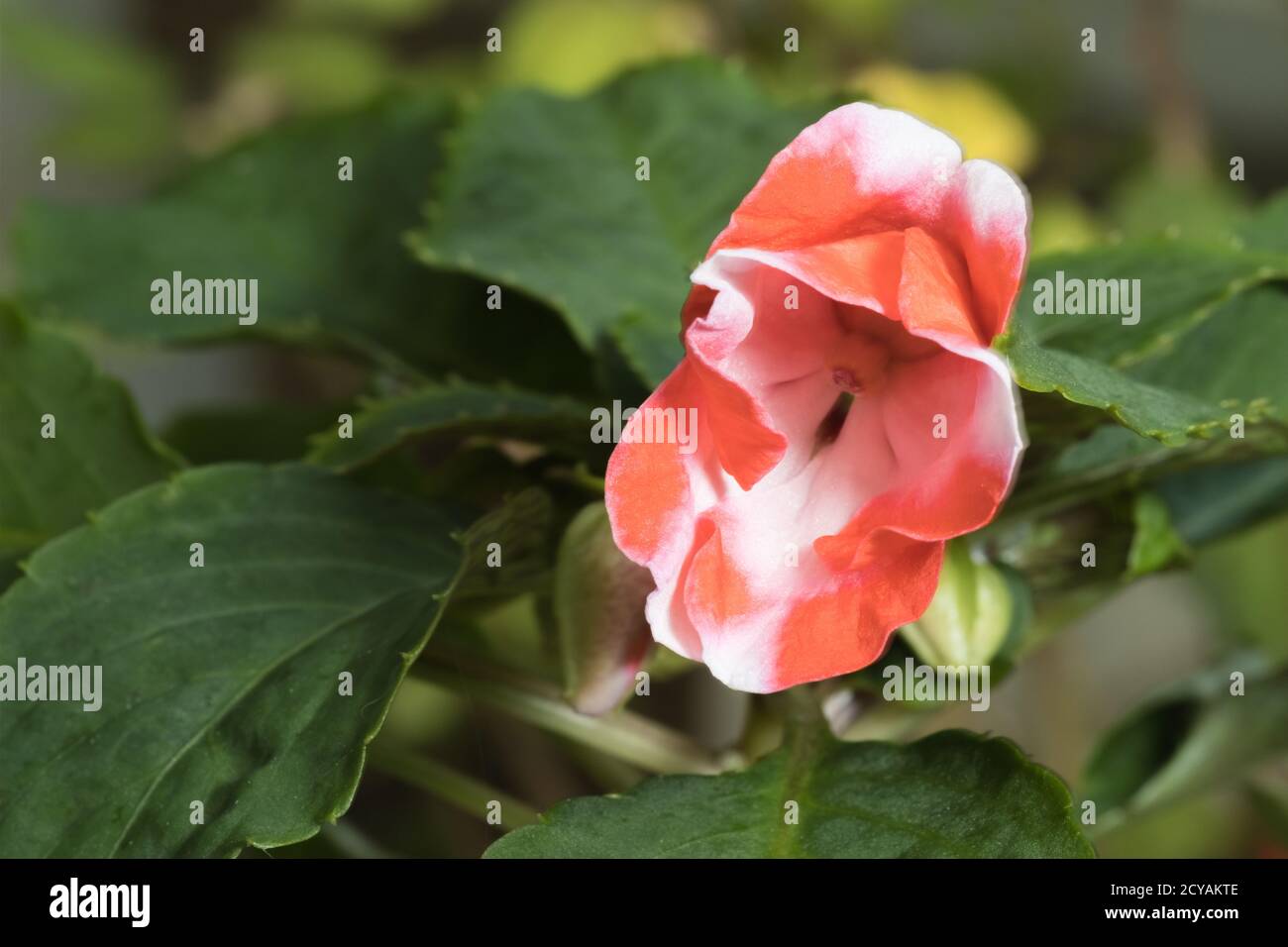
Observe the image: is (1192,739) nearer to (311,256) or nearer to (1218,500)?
(1218,500)

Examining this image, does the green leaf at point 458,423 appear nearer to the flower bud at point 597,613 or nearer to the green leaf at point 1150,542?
the flower bud at point 597,613

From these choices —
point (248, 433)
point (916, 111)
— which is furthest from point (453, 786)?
point (916, 111)

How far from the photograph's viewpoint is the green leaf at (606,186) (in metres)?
0.43

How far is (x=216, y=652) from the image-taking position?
0.33 metres

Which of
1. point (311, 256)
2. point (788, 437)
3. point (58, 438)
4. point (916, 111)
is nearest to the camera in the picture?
point (788, 437)

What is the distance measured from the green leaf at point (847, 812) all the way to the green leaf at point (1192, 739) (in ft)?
0.61

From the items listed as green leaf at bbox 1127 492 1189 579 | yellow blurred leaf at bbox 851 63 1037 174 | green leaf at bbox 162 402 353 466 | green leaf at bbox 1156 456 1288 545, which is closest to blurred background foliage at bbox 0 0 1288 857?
yellow blurred leaf at bbox 851 63 1037 174

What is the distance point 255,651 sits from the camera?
33cm

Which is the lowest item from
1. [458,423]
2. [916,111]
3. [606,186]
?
[458,423]

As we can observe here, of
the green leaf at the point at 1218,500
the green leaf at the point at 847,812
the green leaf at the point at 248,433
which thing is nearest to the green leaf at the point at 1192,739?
the green leaf at the point at 1218,500

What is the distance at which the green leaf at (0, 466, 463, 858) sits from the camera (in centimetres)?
30

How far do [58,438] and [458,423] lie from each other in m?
0.16

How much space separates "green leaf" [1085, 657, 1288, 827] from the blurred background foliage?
25 centimetres

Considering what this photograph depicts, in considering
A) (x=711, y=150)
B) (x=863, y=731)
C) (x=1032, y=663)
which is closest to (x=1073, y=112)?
(x=1032, y=663)
